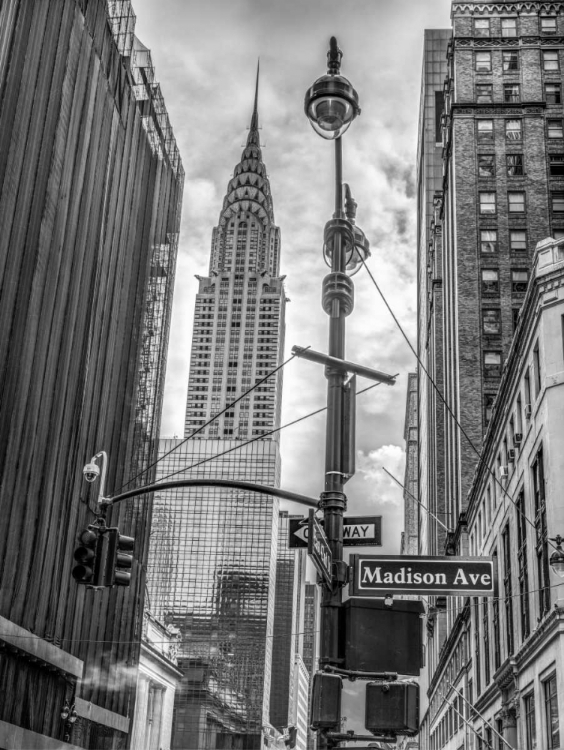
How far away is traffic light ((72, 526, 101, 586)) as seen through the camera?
14.4m

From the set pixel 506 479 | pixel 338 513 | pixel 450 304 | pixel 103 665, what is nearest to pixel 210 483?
pixel 338 513

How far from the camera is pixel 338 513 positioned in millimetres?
11086

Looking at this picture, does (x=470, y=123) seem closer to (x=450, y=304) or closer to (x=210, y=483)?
(x=450, y=304)

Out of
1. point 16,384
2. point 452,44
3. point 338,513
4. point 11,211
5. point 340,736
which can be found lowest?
point 340,736

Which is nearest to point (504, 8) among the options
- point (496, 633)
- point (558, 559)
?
point (496, 633)

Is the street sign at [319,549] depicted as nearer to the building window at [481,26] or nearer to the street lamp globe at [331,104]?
the street lamp globe at [331,104]

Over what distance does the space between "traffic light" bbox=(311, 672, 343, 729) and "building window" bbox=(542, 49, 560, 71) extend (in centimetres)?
9353

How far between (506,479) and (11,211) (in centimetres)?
2938

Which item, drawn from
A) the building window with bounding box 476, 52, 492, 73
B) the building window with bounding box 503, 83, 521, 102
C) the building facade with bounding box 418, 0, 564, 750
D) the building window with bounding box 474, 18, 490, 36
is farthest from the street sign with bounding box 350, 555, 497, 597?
the building window with bounding box 474, 18, 490, 36

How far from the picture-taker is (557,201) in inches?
3319

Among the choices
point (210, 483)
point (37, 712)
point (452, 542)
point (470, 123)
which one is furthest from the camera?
point (470, 123)

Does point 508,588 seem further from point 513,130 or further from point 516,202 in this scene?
point 513,130

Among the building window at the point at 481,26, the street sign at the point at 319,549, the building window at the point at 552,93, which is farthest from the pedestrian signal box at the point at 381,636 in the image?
the building window at the point at 481,26

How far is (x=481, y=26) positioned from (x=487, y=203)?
74.9 feet
